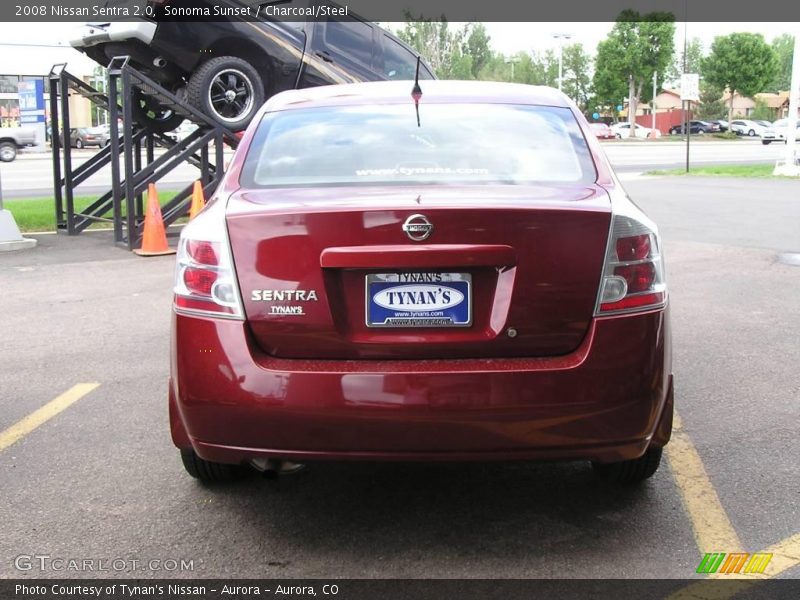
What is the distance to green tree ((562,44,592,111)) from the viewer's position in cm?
9269

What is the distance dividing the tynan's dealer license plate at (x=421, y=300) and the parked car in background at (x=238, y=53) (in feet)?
31.1

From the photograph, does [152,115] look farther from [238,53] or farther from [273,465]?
[273,465]

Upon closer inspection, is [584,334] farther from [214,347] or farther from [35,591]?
[35,591]

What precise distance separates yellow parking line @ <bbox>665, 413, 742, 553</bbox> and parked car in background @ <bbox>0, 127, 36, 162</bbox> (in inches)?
1408

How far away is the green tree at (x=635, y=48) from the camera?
73.4m

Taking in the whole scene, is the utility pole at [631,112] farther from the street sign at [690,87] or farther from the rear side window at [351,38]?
the rear side window at [351,38]

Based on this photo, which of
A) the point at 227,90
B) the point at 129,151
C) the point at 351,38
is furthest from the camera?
the point at 351,38

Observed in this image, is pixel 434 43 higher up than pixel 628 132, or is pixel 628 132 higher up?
pixel 434 43

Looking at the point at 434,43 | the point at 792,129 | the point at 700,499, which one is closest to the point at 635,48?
the point at 434,43

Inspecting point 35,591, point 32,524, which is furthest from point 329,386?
point 32,524

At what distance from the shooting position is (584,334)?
306 centimetres

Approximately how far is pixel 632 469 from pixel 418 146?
1.57 m

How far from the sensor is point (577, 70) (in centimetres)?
9312

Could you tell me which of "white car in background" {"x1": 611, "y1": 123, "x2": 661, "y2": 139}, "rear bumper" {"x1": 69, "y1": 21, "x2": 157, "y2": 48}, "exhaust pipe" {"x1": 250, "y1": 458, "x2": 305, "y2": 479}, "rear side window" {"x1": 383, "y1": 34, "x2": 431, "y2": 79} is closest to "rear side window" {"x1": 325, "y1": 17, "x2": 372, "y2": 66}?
"rear side window" {"x1": 383, "y1": 34, "x2": 431, "y2": 79}
